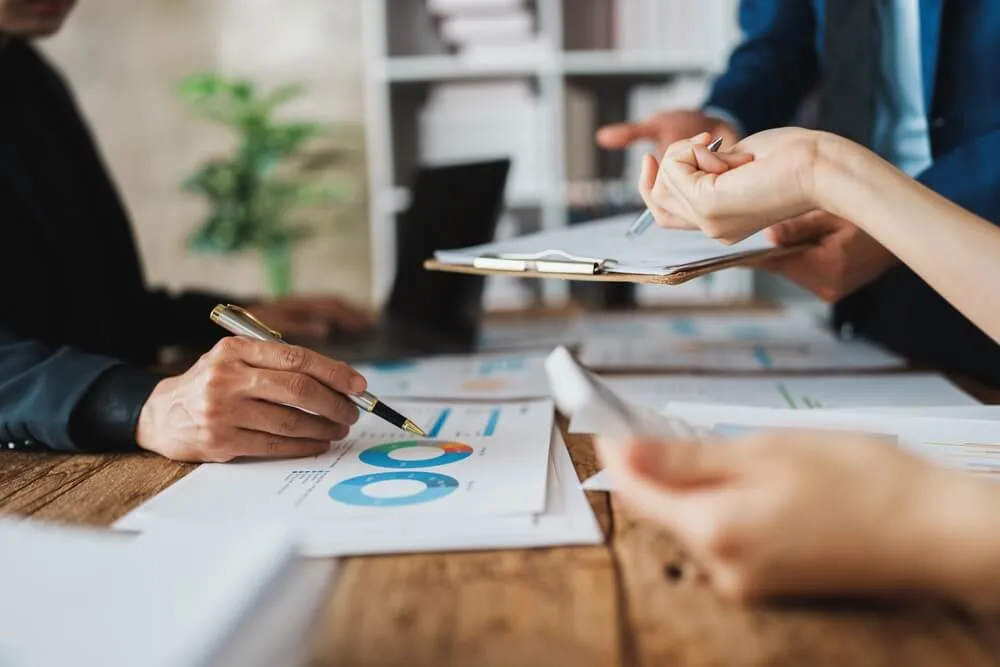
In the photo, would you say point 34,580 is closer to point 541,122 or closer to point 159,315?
point 159,315

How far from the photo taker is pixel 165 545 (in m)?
0.45

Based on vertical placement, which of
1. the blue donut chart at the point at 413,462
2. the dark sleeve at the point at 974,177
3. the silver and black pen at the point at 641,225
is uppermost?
the dark sleeve at the point at 974,177

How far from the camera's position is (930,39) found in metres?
1.11

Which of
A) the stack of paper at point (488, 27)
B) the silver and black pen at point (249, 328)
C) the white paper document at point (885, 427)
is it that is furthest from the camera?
the stack of paper at point (488, 27)

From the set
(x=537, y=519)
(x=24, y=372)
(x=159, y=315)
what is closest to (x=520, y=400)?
(x=537, y=519)

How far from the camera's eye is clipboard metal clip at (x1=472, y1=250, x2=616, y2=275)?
2.70 feet

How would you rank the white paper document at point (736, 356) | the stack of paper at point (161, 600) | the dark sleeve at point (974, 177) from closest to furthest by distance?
the stack of paper at point (161, 600) → the dark sleeve at point (974, 177) → the white paper document at point (736, 356)

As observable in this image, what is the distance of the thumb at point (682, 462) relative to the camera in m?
0.44

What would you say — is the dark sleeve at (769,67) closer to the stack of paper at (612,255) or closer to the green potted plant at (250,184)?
the stack of paper at (612,255)

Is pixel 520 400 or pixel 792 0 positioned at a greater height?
pixel 792 0

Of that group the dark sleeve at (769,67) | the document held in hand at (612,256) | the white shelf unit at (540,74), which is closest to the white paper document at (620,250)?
the document held in hand at (612,256)

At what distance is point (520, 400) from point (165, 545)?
0.54m

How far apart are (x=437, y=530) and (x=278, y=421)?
22cm

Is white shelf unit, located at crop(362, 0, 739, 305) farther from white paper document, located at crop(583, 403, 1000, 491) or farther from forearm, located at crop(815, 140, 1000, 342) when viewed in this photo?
forearm, located at crop(815, 140, 1000, 342)
